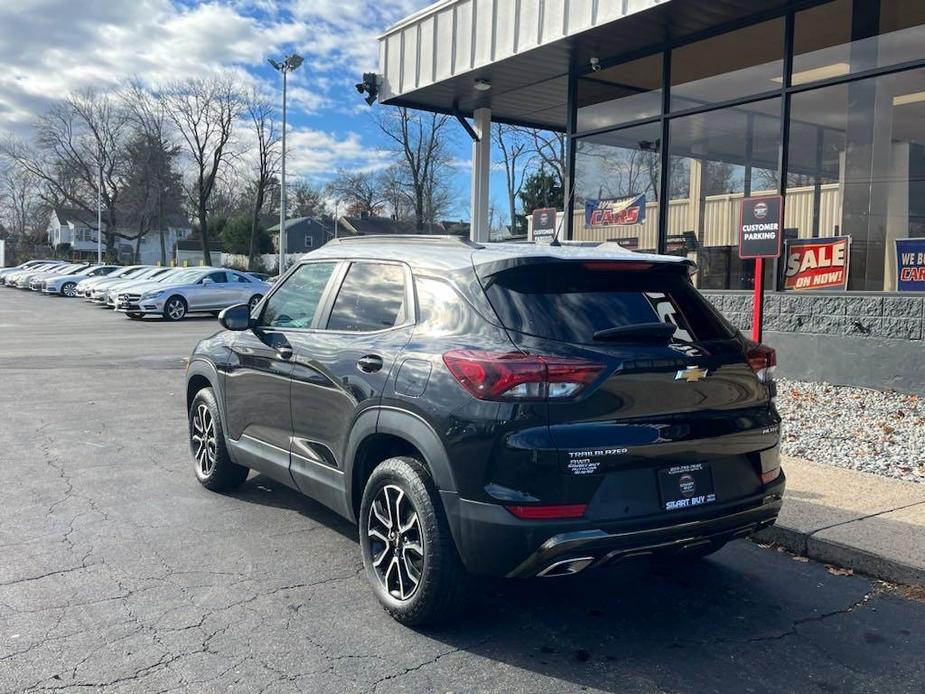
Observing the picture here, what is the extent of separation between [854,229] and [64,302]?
3238 centimetres

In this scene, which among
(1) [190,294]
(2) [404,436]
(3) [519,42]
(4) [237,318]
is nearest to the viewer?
(2) [404,436]

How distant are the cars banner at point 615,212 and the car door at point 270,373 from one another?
7816 millimetres

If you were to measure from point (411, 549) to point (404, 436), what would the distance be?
56cm

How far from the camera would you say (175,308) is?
79.7ft

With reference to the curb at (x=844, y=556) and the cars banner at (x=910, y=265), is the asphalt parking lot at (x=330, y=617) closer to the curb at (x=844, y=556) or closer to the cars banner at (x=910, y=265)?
the curb at (x=844, y=556)

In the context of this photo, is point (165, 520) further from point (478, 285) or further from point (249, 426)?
point (478, 285)

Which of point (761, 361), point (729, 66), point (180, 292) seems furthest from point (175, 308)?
point (761, 361)

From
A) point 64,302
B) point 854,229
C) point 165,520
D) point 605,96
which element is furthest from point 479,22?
point 64,302

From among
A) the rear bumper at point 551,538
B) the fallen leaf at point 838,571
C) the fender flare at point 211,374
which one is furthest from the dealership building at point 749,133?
the rear bumper at point 551,538

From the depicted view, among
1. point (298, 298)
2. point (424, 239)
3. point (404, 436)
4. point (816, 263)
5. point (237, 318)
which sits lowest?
point (404, 436)

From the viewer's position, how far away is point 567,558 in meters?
3.29

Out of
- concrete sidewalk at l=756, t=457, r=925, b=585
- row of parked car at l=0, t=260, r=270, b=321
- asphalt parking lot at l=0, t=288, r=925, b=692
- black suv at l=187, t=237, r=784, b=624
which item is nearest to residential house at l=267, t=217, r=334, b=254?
row of parked car at l=0, t=260, r=270, b=321

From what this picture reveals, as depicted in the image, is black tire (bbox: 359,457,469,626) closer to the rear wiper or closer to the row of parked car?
the rear wiper

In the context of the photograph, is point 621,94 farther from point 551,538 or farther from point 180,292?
point 180,292
